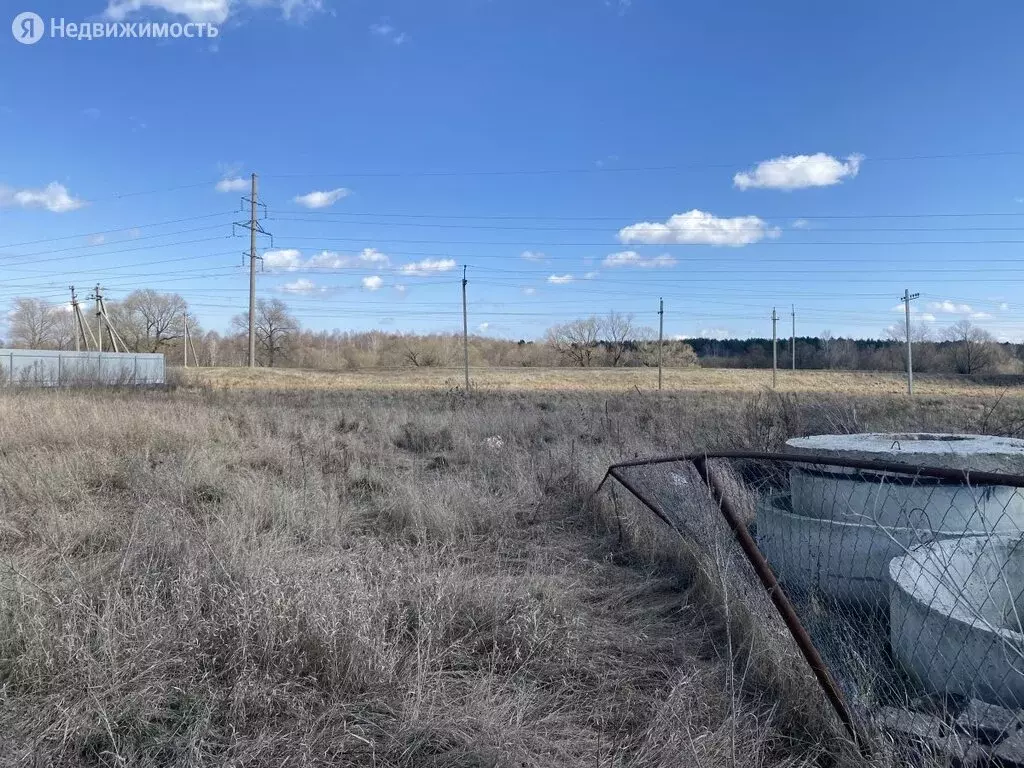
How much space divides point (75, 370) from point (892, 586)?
2726cm

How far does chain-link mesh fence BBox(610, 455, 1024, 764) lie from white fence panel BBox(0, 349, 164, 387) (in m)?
22.0

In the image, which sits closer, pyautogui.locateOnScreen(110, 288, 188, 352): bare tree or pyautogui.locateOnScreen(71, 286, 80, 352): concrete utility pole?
pyautogui.locateOnScreen(71, 286, 80, 352): concrete utility pole

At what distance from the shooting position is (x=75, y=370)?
22734 mm

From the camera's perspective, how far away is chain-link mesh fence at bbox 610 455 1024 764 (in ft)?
7.61

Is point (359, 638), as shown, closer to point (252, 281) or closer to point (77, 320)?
point (252, 281)

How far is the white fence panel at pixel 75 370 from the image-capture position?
20.5 metres

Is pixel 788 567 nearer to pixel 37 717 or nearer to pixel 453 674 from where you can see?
pixel 453 674

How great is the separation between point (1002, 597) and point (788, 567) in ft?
3.81

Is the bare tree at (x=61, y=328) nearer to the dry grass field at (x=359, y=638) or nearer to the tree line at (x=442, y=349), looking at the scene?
the tree line at (x=442, y=349)

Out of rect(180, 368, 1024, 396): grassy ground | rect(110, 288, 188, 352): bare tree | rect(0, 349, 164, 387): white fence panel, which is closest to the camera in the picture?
rect(0, 349, 164, 387): white fence panel

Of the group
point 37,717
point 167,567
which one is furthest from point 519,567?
point 37,717

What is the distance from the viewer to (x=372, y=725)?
7.87 ft

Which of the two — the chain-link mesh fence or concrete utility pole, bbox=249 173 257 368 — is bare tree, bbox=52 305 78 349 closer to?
concrete utility pole, bbox=249 173 257 368

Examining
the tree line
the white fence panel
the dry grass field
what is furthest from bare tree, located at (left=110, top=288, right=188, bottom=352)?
the dry grass field
